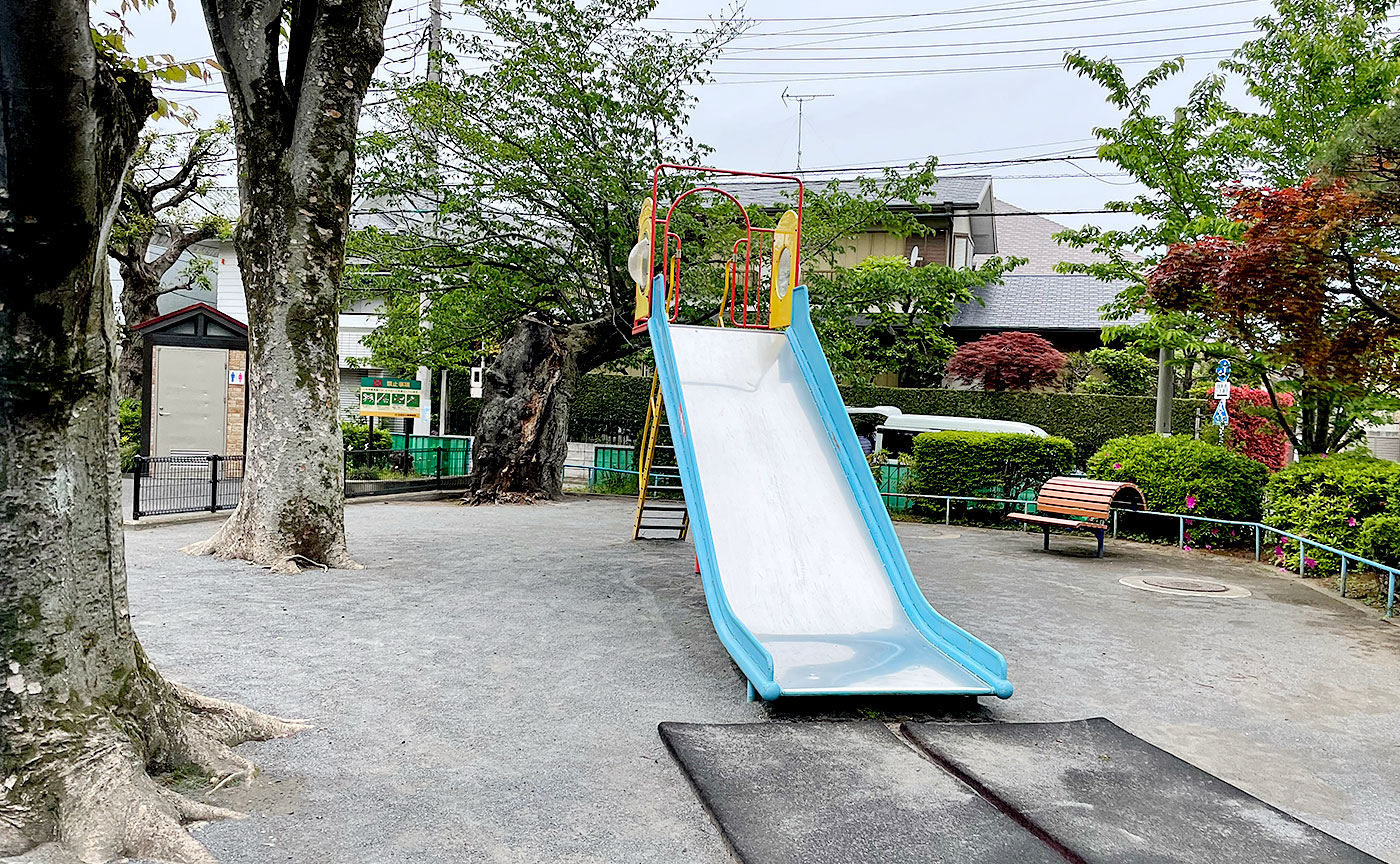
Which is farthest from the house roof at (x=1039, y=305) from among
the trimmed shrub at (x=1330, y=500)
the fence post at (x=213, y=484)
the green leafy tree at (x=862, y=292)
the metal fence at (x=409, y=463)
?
the fence post at (x=213, y=484)

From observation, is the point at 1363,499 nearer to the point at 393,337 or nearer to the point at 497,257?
the point at 497,257

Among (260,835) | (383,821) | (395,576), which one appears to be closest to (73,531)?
(260,835)

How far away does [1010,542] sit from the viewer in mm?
12250

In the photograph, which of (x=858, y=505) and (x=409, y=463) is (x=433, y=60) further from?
(x=858, y=505)

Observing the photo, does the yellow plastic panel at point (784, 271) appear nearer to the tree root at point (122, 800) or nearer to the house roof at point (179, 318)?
the tree root at point (122, 800)

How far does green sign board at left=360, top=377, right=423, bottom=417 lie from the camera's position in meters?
17.8

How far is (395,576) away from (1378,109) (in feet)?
25.4

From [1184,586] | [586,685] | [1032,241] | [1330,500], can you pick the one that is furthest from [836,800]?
[1032,241]

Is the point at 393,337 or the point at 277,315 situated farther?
the point at 393,337

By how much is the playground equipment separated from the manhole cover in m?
3.59

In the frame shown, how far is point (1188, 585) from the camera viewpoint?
898 cm

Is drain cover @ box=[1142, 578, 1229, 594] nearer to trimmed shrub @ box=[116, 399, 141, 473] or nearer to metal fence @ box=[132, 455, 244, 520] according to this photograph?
metal fence @ box=[132, 455, 244, 520]

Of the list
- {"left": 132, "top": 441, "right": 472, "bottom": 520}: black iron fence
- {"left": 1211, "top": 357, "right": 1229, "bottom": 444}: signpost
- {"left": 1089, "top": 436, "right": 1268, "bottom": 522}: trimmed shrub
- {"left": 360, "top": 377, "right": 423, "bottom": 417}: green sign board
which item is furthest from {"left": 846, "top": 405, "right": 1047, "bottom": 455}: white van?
{"left": 360, "top": 377, "right": 423, "bottom": 417}: green sign board

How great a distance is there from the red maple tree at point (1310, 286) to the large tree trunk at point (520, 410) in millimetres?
8570
